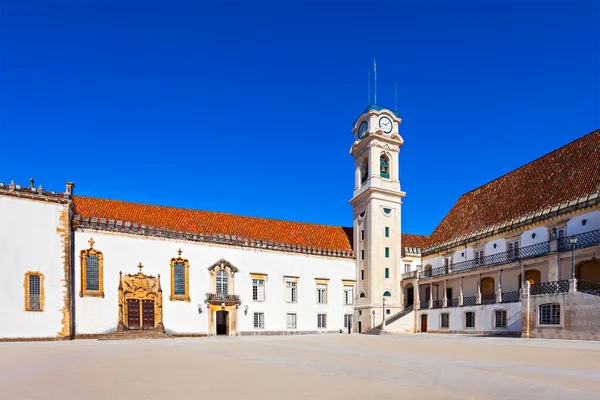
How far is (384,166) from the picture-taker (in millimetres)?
43844

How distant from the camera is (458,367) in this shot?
11195 millimetres

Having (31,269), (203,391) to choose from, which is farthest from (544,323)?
(31,269)

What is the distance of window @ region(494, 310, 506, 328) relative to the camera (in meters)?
29.2

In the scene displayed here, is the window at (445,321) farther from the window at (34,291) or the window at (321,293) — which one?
the window at (34,291)

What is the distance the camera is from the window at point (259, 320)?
3857 cm

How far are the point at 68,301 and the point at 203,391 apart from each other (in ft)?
87.6

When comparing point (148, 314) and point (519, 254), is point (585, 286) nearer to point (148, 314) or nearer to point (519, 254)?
point (519, 254)

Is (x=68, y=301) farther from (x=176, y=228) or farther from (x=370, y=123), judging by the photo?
(x=370, y=123)

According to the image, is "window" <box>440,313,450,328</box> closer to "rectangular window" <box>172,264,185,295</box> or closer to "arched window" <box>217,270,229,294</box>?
"arched window" <box>217,270,229,294</box>

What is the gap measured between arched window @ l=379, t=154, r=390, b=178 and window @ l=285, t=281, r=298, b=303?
13.8 metres

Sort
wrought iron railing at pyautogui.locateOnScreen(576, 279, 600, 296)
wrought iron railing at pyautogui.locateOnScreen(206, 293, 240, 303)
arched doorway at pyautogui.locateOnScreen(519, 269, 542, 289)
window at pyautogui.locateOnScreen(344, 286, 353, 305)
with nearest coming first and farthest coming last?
wrought iron railing at pyautogui.locateOnScreen(576, 279, 600, 296)
arched doorway at pyautogui.locateOnScreen(519, 269, 542, 289)
wrought iron railing at pyautogui.locateOnScreen(206, 293, 240, 303)
window at pyautogui.locateOnScreen(344, 286, 353, 305)

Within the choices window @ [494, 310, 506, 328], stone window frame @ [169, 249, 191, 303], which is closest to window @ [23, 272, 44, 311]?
stone window frame @ [169, 249, 191, 303]

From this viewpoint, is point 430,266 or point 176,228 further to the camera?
point 430,266

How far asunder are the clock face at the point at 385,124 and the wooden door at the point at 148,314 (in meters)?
26.9
